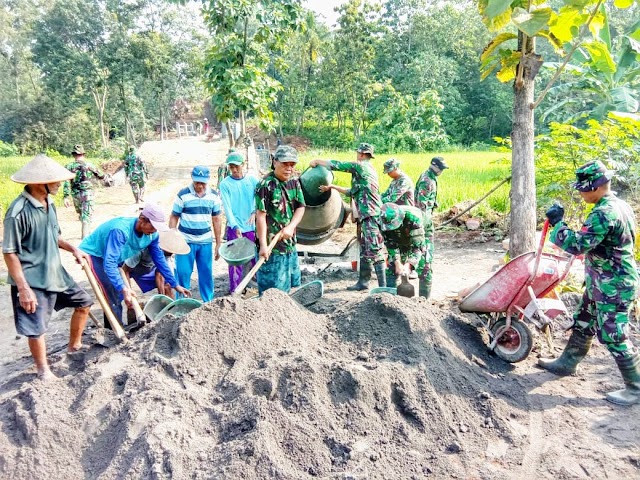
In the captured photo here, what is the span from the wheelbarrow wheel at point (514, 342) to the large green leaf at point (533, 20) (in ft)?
7.27

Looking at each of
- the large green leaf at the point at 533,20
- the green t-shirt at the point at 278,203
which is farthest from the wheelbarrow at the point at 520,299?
the green t-shirt at the point at 278,203

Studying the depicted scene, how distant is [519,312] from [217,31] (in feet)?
25.8

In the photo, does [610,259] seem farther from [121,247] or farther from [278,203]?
[121,247]

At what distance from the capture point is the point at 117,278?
3953mm

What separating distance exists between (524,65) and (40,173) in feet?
13.2

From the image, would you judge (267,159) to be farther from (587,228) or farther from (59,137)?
(59,137)

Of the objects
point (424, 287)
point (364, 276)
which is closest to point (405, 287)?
point (424, 287)

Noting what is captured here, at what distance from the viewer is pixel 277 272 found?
4434 mm

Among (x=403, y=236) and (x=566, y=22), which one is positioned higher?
(x=566, y=22)

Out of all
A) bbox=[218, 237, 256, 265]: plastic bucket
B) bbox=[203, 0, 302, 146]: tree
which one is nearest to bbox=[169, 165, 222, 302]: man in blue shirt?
bbox=[218, 237, 256, 265]: plastic bucket

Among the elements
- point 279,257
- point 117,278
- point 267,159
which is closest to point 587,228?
point 279,257

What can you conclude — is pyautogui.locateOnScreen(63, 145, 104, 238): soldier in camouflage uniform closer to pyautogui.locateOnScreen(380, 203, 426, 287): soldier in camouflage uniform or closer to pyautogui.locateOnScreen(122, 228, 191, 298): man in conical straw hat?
pyautogui.locateOnScreen(122, 228, 191, 298): man in conical straw hat

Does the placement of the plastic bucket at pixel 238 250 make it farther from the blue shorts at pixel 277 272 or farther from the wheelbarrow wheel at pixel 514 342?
the wheelbarrow wheel at pixel 514 342

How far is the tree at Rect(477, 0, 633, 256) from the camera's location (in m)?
4.00
